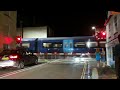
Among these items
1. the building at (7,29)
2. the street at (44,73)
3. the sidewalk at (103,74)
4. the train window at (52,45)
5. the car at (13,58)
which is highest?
the building at (7,29)

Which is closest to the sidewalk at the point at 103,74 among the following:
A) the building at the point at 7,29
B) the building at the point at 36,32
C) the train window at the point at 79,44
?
the building at the point at 7,29

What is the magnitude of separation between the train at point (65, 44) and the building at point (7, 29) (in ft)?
23.3

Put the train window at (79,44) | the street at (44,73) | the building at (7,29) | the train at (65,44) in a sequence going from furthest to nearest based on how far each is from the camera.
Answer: the train window at (79,44), the train at (65,44), the building at (7,29), the street at (44,73)

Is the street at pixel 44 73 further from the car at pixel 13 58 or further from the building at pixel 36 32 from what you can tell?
the building at pixel 36 32

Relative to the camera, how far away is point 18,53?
1736 cm

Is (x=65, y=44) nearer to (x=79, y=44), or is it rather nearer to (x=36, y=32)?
(x=79, y=44)

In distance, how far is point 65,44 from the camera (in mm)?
34938

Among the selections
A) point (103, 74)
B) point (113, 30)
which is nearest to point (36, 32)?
point (113, 30)

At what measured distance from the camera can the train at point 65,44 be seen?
1320 inches

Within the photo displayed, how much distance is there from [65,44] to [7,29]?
11190mm

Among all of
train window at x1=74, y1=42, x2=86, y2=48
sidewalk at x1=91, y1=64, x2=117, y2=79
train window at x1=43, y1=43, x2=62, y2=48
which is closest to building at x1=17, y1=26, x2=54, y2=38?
train window at x1=43, y1=43, x2=62, y2=48
